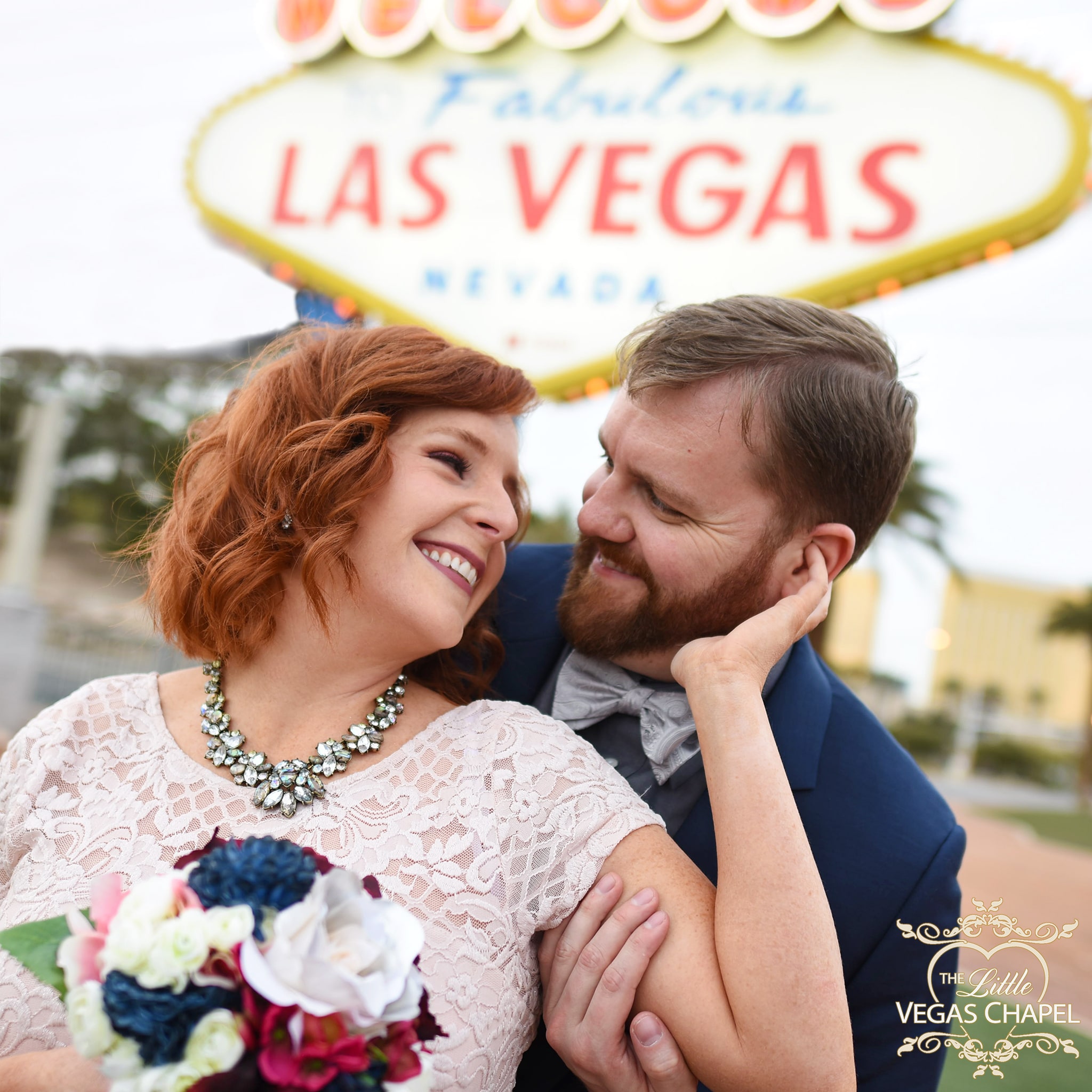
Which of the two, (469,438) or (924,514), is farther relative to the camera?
(924,514)

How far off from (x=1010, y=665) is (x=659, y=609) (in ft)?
224

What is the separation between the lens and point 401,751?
2012 millimetres

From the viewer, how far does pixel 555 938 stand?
74.2 inches

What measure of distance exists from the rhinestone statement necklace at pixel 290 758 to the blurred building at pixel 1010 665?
47.2 meters

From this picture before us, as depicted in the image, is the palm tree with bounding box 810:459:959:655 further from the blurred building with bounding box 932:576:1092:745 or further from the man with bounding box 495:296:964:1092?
the blurred building with bounding box 932:576:1092:745

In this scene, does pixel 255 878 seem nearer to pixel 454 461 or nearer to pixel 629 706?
pixel 454 461

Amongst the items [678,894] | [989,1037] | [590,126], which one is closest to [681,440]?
[678,894]

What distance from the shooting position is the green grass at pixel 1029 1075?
5.23 meters

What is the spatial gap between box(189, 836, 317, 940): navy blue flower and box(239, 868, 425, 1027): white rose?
0.06ft

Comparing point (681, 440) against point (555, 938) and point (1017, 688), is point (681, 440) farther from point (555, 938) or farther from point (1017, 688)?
point (1017, 688)

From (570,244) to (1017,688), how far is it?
6439 centimetres

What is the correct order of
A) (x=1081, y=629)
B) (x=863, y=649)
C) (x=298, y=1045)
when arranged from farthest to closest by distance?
(x=863, y=649) → (x=1081, y=629) → (x=298, y=1045)

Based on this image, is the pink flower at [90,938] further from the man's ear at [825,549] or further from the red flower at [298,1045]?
the man's ear at [825,549]

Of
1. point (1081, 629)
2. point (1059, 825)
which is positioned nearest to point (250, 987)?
point (1059, 825)
